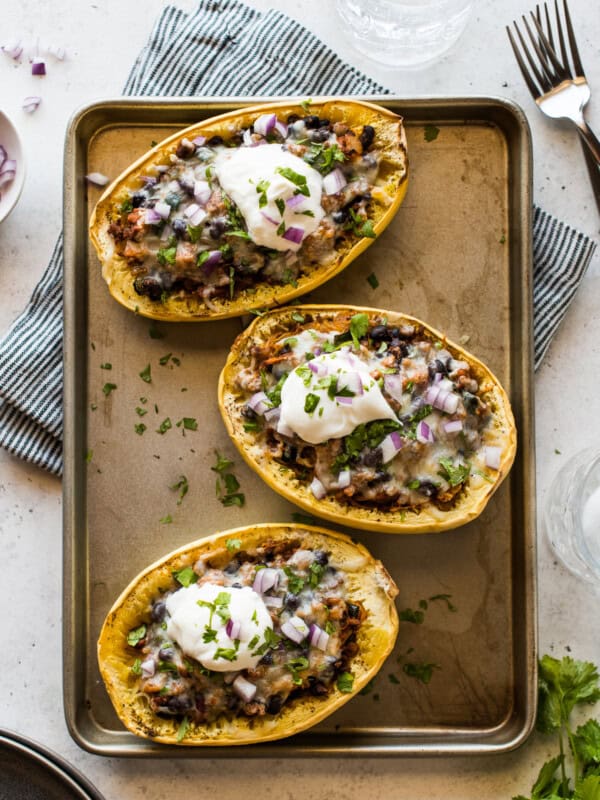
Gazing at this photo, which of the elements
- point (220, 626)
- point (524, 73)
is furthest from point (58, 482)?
point (524, 73)

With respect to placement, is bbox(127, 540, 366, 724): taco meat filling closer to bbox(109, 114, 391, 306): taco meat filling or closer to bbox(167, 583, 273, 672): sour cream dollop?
bbox(167, 583, 273, 672): sour cream dollop

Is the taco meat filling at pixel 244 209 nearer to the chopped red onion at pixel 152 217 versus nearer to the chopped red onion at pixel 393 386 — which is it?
the chopped red onion at pixel 152 217

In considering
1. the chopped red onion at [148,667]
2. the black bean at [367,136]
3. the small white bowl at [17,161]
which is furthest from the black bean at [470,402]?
the small white bowl at [17,161]

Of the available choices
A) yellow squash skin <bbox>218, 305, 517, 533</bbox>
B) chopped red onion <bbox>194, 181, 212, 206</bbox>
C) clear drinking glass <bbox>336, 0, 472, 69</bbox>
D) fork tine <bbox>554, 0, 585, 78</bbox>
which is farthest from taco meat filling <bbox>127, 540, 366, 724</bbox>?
fork tine <bbox>554, 0, 585, 78</bbox>

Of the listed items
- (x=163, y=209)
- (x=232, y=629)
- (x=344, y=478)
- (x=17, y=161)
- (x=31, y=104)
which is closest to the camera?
(x=232, y=629)

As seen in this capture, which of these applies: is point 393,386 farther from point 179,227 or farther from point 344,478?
point 179,227

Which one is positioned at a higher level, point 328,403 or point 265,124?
point 265,124
